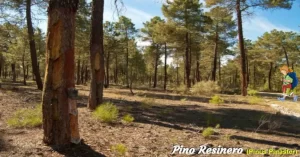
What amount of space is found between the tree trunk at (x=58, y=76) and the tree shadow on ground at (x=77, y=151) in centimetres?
10

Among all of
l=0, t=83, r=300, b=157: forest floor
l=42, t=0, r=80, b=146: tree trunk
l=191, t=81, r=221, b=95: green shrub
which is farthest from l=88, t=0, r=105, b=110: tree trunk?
l=191, t=81, r=221, b=95: green shrub

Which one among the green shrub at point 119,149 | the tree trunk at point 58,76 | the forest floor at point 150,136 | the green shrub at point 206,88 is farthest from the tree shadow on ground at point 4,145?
the green shrub at point 206,88

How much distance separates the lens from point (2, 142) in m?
4.38

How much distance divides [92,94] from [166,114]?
257cm

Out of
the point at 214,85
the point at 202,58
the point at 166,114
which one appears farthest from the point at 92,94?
the point at 202,58

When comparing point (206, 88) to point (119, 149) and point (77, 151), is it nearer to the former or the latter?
point (119, 149)

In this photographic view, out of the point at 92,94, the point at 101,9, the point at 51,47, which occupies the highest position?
the point at 101,9

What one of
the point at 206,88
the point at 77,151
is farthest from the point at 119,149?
the point at 206,88

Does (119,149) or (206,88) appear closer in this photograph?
(119,149)

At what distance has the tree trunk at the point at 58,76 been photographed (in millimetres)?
4035

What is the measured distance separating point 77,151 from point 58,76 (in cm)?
119

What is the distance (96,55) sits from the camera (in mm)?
8062

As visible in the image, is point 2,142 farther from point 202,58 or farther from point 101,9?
point 202,58

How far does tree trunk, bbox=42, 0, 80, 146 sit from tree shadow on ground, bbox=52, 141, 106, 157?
0.10m
